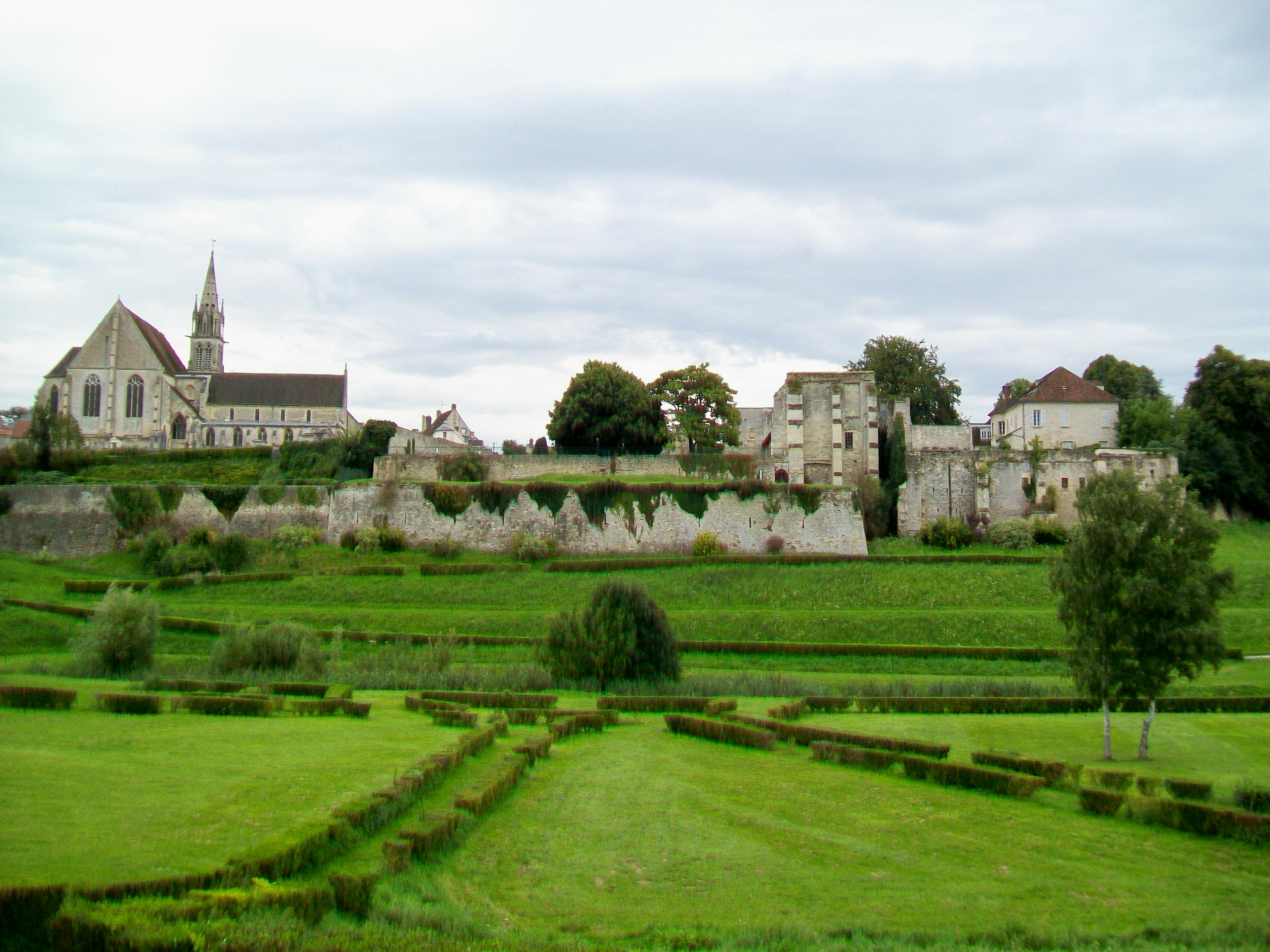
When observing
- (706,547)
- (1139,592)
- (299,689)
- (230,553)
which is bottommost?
(299,689)

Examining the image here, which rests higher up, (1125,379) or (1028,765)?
(1125,379)

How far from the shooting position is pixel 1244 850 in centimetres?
1236

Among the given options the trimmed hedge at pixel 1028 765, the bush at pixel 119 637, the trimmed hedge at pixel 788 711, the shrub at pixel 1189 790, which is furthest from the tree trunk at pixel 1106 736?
the bush at pixel 119 637

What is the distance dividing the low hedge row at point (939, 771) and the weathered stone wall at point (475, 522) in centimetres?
2755

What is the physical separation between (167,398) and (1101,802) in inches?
2654

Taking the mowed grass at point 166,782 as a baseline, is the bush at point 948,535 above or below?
above

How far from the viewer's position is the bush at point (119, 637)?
2620cm

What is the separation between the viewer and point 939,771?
15.6 metres

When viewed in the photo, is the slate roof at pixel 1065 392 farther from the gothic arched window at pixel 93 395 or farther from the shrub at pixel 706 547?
the gothic arched window at pixel 93 395

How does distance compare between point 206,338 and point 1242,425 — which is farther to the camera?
point 206,338

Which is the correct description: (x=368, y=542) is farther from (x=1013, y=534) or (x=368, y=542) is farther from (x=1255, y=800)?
(x=1255, y=800)

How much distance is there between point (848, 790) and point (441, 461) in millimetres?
36652

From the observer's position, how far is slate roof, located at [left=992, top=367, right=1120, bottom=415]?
173 feet

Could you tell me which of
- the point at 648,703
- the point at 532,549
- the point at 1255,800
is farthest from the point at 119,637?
the point at 1255,800
